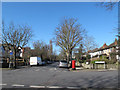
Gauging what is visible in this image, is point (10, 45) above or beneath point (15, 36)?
beneath

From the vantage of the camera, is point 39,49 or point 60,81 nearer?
point 60,81

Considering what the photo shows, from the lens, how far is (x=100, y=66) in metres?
22.5

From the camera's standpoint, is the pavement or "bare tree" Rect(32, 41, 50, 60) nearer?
the pavement

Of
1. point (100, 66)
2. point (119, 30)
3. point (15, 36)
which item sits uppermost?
point (15, 36)

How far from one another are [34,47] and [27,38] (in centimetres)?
3108

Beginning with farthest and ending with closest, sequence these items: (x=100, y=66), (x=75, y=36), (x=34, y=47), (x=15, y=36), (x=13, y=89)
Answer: (x=34, y=47), (x=75, y=36), (x=15, y=36), (x=100, y=66), (x=13, y=89)

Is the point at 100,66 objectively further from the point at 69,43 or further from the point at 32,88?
the point at 32,88

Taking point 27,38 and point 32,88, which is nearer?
point 32,88

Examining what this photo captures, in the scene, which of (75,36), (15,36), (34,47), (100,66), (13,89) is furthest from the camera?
(34,47)

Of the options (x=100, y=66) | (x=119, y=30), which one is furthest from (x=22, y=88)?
(x=100, y=66)

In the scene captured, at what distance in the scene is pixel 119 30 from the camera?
7.50 metres

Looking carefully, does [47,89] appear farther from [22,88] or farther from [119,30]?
[119,30]

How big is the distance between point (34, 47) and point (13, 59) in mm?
30858

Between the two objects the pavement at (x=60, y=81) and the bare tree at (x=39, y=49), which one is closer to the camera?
the pavement at (x=60, y=81)
